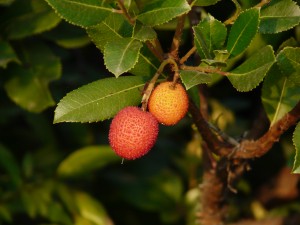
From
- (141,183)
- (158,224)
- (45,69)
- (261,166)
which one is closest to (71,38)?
(45,69)

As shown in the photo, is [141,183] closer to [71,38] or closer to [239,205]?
[239,205]

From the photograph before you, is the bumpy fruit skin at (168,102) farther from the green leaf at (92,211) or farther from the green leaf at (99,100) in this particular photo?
the green leaf at (92,211)

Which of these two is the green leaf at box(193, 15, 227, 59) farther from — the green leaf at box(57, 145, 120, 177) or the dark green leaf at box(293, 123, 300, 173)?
the green leaf at box(57, 145, 120, 177)

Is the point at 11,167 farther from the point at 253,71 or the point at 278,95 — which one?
the point at 253,71

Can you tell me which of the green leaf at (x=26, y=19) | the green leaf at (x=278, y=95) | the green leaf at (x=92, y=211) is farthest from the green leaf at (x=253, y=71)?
the green leaf at (x=92, y=211)

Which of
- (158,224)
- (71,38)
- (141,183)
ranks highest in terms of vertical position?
(71,38)

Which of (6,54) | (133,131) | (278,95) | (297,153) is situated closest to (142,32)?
(133,131)

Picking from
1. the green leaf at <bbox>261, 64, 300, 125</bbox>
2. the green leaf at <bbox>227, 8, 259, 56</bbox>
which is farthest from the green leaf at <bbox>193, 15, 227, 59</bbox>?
the green leaf at <bbox>261, 64, 300, 125</bbox>
